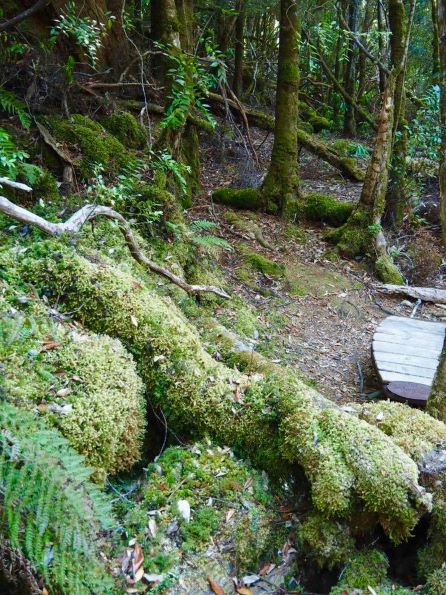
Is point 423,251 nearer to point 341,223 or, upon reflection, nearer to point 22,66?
point 341,223

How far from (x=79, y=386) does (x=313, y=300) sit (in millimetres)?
4768

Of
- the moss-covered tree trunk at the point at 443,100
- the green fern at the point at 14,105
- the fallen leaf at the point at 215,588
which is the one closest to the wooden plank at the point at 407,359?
the moss-covered tree trunk at the point at 443,100

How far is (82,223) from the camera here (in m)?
4.01

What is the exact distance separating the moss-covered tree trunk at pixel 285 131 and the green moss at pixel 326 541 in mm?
6877

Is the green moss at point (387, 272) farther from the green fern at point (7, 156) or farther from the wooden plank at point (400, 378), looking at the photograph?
the green fern at point (7, 156)

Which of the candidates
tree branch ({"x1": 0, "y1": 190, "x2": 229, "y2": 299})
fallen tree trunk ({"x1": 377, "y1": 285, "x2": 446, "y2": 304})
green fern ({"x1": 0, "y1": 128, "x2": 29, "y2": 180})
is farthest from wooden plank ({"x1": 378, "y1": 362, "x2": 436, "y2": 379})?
green fern ({"x1": 0, "y1": 128, "x2": 29, "y2": 180})

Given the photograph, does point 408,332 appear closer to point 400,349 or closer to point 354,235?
point 400,349

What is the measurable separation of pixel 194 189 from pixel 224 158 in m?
2.66

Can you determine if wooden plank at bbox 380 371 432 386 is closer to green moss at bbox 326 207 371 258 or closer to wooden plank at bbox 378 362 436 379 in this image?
wooden plank at bbox 378 362 436 379

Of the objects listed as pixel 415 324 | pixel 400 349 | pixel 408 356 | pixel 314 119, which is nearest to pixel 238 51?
pixel 314 119

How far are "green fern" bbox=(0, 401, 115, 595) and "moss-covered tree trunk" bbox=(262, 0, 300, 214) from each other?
7.46 m

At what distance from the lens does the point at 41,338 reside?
2666 mm

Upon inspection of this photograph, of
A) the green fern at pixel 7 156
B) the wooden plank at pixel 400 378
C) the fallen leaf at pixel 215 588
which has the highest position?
the green fern at pixel 7 156

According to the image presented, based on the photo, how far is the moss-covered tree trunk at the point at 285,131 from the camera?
829cm
